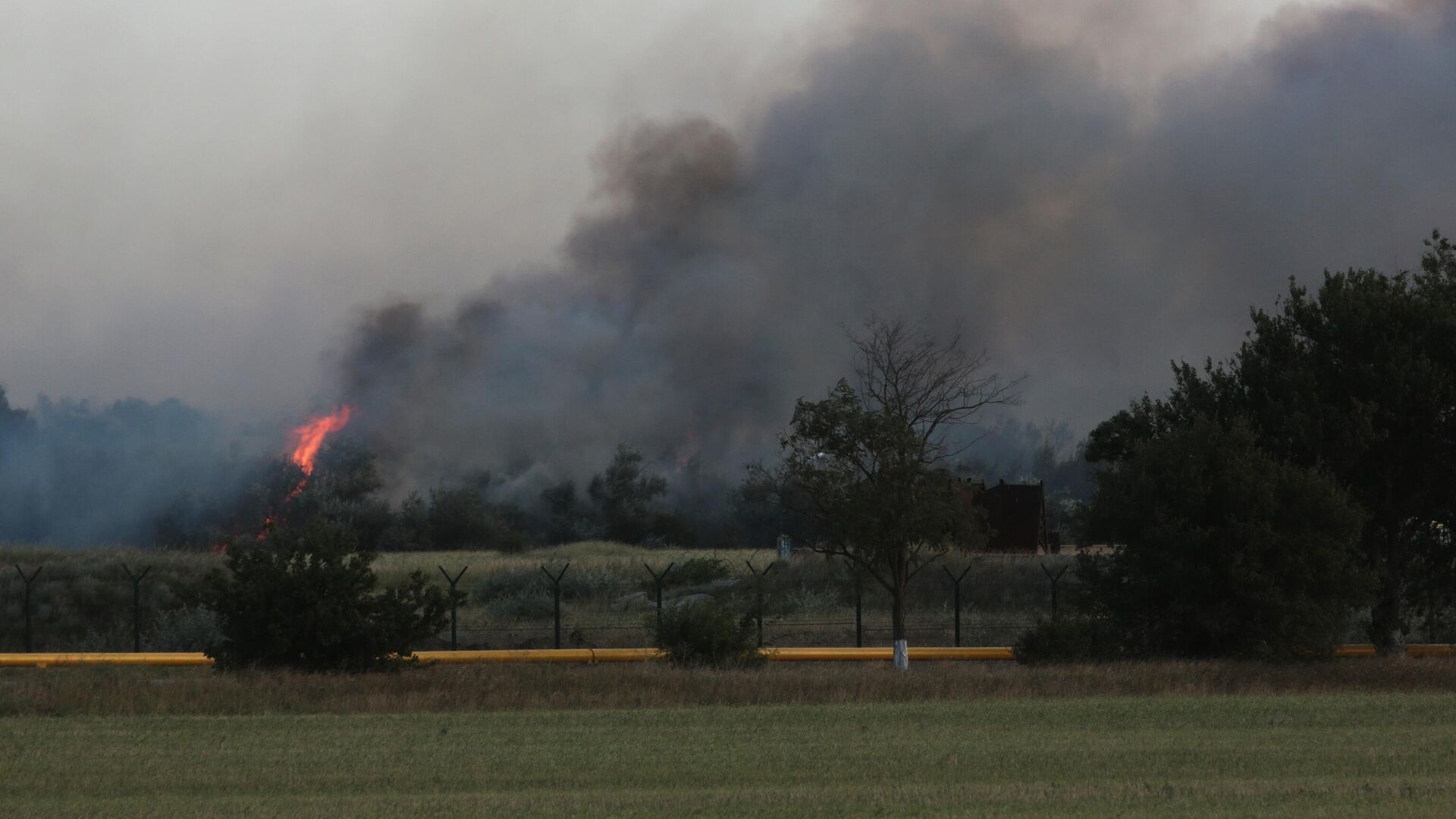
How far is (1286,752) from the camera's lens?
16.5 metres

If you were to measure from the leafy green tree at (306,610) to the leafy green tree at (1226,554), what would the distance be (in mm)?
14886

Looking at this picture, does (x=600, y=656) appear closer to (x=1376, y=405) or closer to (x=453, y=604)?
(x=453, y=604)

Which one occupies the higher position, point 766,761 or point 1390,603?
point 1390,603

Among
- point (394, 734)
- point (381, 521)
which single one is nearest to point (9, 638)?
point (394, 734)

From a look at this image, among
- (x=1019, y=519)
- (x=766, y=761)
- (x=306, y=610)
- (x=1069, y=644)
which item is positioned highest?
(x=1019, y=519)

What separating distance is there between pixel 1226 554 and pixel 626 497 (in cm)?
7204

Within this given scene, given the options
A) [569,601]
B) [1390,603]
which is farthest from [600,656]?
[1390,603]

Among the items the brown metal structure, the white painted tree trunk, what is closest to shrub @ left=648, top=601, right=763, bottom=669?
the white painted tree trunk

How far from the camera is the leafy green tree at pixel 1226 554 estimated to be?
28.2 metres

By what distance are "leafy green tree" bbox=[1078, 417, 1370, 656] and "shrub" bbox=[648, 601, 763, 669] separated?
804cm

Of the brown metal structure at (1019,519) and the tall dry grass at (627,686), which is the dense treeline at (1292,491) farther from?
the brown metal structure at (1019,519)

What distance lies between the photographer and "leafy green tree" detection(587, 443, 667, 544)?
3834 inches

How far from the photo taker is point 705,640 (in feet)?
91.8

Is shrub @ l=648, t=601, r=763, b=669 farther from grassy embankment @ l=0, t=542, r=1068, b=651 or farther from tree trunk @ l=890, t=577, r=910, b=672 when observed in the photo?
grassy embankment @ l=0, t=542, r=1068, b=651
